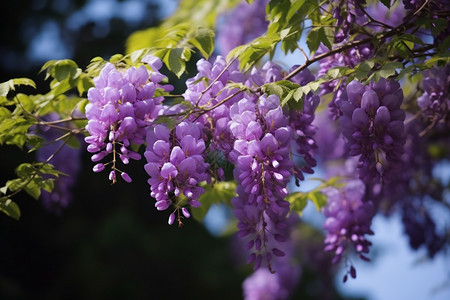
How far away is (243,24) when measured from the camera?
19.1 ft

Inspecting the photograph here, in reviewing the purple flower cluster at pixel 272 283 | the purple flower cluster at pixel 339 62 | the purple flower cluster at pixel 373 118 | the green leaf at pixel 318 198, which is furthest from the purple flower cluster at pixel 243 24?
the purple flower cluster at pixel 373 118

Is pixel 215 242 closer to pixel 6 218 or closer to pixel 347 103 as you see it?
pixel 6 218

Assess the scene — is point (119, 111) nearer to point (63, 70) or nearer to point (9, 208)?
point (63, 70)

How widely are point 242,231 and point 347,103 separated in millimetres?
612

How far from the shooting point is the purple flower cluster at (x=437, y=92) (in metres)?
2.33

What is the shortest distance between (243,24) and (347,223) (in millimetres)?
3357

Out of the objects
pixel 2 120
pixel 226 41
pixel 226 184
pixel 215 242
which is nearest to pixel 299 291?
pixel 215 242

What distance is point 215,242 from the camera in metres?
9.83

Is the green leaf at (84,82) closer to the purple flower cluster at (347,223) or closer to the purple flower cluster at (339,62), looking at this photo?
Result: the purple flower cluster at (339,62)

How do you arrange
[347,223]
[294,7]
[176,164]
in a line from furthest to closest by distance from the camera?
1. [347,223]
2. [294,7]
3. [176,164]

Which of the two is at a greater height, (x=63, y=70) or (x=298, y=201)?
(x=298, y=201)

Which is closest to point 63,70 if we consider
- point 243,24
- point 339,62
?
point 339,62

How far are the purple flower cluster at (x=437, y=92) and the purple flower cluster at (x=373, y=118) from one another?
318mm

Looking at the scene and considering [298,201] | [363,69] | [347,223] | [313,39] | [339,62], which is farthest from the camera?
[298,201]
